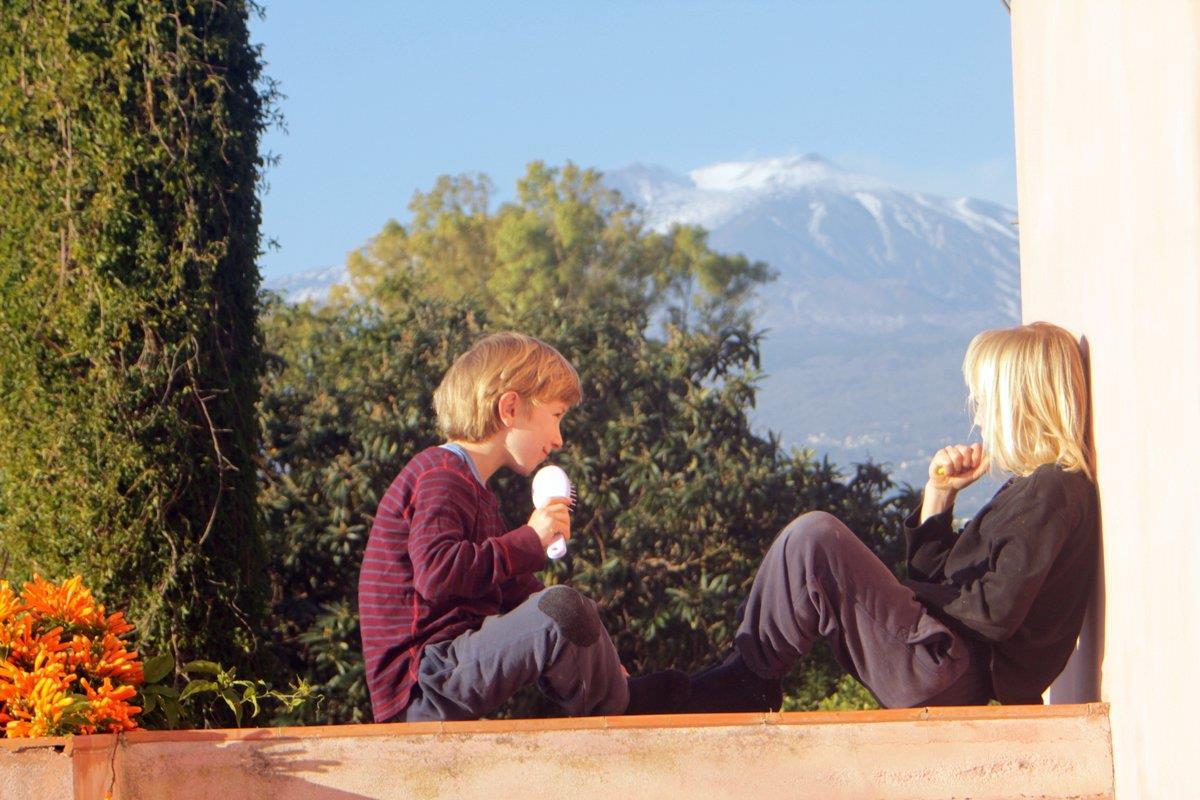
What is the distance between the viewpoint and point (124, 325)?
16.5 ft

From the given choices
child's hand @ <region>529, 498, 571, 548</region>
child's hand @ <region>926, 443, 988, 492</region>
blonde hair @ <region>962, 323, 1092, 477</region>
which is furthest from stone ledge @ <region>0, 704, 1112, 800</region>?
child's hand @ <region>926, 443, 988, 492</region>

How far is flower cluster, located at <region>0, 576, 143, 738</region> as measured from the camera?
10.1ft

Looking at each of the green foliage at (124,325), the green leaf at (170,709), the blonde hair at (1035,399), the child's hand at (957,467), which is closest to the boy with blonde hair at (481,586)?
the green leaf at (170,709)

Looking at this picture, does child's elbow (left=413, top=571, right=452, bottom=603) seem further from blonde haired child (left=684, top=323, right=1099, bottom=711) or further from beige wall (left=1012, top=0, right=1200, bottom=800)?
beige wall (left=1012, top=0, right=1200, bottom=800)

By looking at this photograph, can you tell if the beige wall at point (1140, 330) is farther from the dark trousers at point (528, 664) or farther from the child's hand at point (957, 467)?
the dark trousers at point (528, 664)

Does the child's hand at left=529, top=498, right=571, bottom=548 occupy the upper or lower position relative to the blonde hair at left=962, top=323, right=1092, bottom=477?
lower

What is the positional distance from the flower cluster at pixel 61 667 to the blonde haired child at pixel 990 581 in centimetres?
163

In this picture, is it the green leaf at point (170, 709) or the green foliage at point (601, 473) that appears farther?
the green foliage at point (601, 473)

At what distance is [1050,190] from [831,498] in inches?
137

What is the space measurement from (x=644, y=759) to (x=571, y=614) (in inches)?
16.3

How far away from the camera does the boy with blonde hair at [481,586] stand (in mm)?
3490

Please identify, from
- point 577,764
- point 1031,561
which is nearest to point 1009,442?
point 1031,561

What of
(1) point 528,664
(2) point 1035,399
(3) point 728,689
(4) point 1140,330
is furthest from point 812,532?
(4) point 1140,330

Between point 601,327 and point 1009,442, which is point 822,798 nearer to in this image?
point 1009,442
